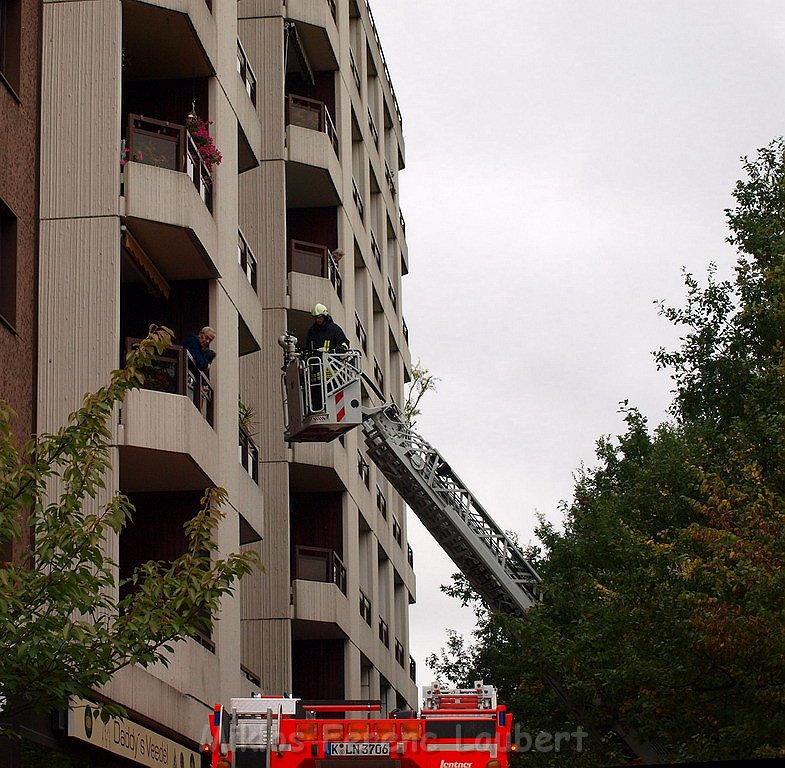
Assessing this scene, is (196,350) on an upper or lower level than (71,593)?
upper

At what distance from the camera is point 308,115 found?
3241 centimetres

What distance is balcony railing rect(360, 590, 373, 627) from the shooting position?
35.1 m

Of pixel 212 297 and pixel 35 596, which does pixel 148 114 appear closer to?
pixel 212 297

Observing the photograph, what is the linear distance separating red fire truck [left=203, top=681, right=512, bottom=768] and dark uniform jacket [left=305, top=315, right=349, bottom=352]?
12.8 metres

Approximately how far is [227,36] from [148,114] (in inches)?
75.9

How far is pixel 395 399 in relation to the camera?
4581 cm

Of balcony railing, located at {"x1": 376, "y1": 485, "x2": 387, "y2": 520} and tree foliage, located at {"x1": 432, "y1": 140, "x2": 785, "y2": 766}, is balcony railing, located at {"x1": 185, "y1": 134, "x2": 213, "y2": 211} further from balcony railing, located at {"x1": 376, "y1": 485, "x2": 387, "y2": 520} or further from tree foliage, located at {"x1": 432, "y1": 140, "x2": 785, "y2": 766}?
balcony railing, located at {"x1": 376, "y1": 485, "x2": 387, "y2": 520}

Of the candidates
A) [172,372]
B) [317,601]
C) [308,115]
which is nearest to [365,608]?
[317,601]

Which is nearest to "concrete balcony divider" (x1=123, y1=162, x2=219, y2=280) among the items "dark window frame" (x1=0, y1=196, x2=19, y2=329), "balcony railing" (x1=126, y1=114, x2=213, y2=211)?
"balcony railing" (x1=126, y1=114, x2=213, y2=211)

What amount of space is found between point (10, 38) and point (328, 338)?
24.8 feet

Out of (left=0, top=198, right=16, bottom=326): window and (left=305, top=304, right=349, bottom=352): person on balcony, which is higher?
(left=305, top=304, right=349, bottom=352): person on balcony

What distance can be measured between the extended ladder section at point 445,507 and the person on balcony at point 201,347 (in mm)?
4247

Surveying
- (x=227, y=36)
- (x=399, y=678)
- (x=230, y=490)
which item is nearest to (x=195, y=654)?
(x=230, y=490)

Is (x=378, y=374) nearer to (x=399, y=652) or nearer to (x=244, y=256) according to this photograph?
(x=399, y=652)
